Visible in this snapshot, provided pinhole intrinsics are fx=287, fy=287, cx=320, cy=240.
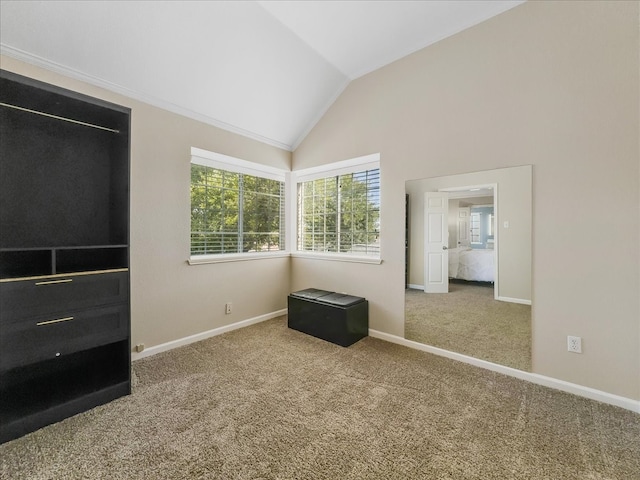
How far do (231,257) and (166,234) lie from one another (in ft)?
2.66

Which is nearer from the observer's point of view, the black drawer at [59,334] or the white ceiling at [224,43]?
the black drawer at [59,334]

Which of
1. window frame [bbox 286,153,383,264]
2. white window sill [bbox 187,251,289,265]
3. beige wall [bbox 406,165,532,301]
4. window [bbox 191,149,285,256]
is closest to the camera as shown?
beige wall [bbox 406,165,532,301]

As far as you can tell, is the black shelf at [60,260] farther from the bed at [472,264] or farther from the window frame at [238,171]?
the bed at [472,264]

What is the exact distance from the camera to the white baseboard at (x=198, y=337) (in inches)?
104

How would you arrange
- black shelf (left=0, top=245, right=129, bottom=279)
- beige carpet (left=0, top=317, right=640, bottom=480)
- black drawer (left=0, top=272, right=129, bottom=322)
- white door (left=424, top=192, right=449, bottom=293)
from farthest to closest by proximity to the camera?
white door (left=424, top=192, right=449, bottom=293), black shelf (left=0, top=245, right=129, bottom=279), black drawer (left=0, top=272, right=129, bottom=322), beige carpet (left=0, top=317, right=640, bottom=480)

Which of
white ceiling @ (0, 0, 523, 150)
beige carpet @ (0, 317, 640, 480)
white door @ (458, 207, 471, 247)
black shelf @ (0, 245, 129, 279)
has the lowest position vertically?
beige carpet @ (0, 317, 640, 480)

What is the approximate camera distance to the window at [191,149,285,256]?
3.21 m

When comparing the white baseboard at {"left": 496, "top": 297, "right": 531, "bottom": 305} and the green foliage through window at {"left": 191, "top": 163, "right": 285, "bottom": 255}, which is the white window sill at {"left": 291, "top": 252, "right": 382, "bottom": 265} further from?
the white baseboard at {"left": 496, "top": 297, "right": 531, "bottom": 305}

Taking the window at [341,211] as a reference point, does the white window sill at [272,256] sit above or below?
below

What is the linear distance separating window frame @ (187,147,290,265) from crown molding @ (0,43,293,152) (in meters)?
0.32

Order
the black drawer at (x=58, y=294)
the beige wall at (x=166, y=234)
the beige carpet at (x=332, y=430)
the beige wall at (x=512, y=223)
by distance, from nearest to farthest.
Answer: the beige carpet at (x=332, y=430), the black drawer at (x=58, y=294), the beige wall at (x=512, y=223), the beige wall at (x=166, y=234)

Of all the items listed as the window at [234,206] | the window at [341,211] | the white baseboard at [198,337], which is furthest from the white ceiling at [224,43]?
the white baseboard at [198,337]

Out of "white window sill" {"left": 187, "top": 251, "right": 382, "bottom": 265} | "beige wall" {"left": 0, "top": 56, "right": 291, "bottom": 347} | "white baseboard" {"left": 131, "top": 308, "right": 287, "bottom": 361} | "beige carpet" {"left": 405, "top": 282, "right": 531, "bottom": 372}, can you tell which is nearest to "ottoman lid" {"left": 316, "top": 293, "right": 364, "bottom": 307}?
"white window sill" {"left": 187, "top": 251, "right": 382, "bottom": 265}

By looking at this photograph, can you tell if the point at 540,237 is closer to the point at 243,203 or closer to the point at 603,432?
the point at 603,432
